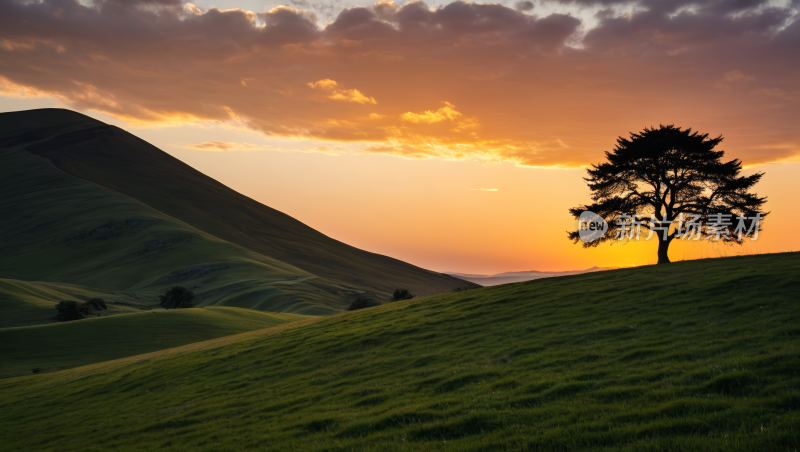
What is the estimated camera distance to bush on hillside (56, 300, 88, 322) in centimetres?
9301

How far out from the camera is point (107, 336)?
237ft

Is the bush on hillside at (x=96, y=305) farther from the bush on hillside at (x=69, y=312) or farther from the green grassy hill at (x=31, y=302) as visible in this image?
the bush on hillside at (x=69, y=312)

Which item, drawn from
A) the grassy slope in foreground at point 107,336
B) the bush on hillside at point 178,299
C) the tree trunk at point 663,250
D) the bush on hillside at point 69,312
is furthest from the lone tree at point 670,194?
the bush on hillside at point 178,299

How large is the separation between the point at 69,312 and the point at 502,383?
10271 centimetres

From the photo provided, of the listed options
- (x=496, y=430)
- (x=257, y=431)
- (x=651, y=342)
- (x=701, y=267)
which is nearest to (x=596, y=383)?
(x=496, y=430)

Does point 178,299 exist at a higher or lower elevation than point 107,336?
higher

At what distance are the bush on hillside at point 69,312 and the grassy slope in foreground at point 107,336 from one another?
68.5 feet

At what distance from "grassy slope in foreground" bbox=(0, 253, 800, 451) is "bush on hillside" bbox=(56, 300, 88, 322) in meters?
64.2

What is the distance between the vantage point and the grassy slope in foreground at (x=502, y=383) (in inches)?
424

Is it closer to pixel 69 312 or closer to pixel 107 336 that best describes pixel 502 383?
pixel 107 336

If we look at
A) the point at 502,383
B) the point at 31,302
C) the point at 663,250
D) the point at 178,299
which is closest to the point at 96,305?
the point at 31,302

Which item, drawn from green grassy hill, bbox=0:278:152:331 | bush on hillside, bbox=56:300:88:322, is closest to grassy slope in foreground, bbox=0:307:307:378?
bush on hillside, bbox=56:300:88:322

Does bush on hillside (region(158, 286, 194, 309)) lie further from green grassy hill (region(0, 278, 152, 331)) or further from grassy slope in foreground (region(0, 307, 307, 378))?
grassy slope in foreground (region(0, 307, 307, 378))

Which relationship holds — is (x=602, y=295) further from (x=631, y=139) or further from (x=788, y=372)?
(x=631, y=139)
